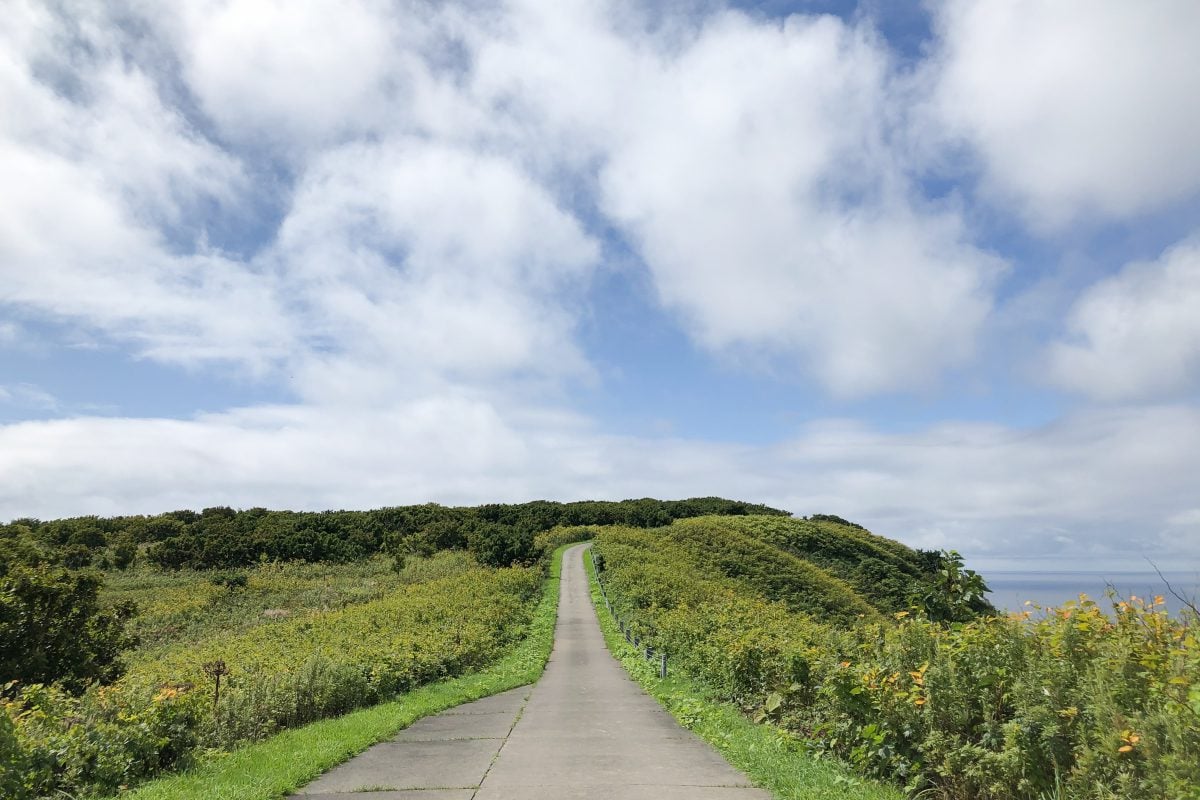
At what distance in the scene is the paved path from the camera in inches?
311

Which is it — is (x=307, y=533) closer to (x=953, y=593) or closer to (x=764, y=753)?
(x=953, y=593)

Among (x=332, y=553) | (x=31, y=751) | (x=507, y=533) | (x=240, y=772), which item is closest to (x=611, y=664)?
(x=240, y=772)

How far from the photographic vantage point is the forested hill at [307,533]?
61.0 m

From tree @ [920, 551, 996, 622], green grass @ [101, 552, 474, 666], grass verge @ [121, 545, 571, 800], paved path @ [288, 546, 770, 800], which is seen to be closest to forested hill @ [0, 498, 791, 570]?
green grass @ [101, 552, 474, 666]

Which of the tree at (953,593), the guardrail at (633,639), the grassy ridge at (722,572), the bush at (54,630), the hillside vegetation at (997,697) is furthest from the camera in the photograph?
the grassy ridge at (722,572)

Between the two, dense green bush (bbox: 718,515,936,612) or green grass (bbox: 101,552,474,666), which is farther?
dense green bush (bbox: 718,515,936,612)

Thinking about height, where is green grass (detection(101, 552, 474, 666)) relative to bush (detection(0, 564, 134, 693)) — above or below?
below

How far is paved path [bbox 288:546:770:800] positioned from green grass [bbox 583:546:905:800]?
0.22m

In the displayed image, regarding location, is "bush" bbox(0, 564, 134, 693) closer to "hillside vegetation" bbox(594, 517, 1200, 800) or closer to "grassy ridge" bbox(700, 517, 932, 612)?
"hillside vegetation" bbox(594, 517, 1200, 800)

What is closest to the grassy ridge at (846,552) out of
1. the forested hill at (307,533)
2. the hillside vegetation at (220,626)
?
the forested hill at (307,533)

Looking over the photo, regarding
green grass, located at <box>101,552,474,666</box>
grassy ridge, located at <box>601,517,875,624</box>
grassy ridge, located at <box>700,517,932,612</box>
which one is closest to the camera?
green grass, located at <box>101,552,474,666</box>

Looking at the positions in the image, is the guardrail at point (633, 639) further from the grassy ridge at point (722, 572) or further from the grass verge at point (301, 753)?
the grass verge at point (301, 753)

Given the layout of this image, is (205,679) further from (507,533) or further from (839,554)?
(839,554)

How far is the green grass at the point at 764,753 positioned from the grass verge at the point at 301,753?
4815 millimetres
